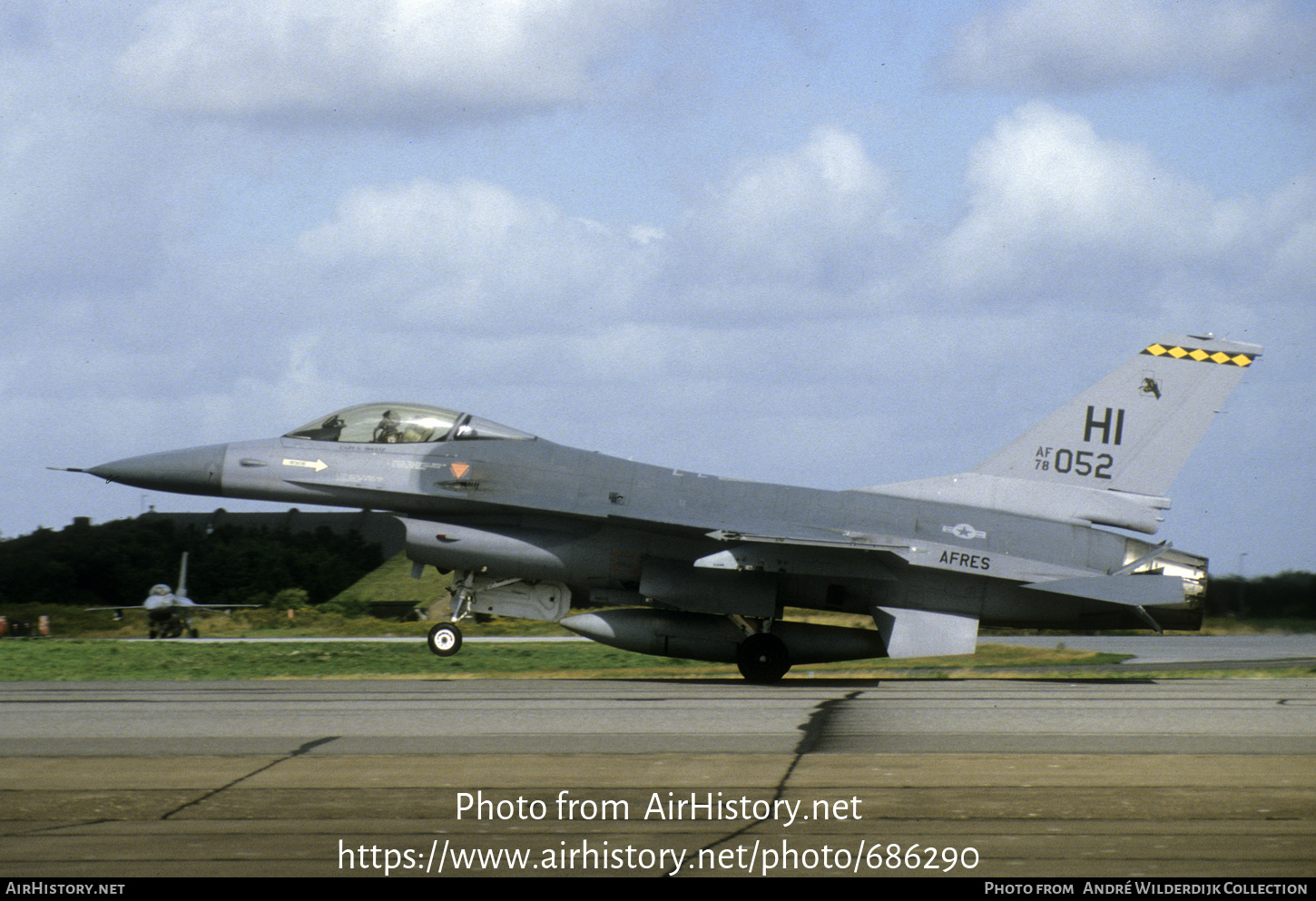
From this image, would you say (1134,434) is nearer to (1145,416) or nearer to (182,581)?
(1145,416)

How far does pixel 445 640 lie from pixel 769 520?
4709 mm

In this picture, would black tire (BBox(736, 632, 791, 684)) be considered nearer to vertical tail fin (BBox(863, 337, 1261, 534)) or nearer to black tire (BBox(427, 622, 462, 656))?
vertical tail fin (BBox(863, 337, 1261, 534))

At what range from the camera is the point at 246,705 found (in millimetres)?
13586

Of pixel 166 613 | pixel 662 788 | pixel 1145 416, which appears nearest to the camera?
pixel 662 788

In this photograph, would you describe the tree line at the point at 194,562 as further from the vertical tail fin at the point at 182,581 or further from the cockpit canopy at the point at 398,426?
the cockpit canopy at the point at 398,426

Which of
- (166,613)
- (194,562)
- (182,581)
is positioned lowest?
(166,613)

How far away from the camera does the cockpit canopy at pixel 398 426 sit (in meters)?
18.0

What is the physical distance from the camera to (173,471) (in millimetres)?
17906

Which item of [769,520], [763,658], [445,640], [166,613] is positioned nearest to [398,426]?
[445,640]

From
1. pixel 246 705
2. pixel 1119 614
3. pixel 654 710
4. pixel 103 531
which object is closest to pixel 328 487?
pixel 246 705

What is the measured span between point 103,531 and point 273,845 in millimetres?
37354

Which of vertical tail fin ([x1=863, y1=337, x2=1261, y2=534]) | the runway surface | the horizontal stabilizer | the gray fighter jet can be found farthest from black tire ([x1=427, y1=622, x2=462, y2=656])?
the horizontal stabilizer

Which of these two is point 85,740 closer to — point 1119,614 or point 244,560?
point 1119,614

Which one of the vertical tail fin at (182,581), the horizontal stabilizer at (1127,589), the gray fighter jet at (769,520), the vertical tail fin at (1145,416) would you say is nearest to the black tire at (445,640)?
the gray fighter jet at (769,520)
